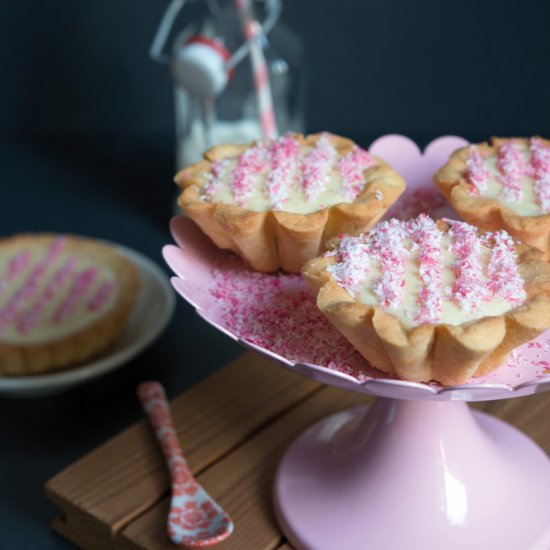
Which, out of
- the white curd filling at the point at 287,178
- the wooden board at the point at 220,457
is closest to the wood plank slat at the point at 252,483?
the wooden board at the point at 220,457

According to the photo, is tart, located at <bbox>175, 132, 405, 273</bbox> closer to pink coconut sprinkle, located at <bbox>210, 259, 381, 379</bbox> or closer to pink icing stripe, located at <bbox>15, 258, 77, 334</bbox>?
pink coconut sprinkle, located at <bbox>210, 259, 381, 379</bbox>

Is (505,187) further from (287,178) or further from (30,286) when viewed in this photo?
(30,286)

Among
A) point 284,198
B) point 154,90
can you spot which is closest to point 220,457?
point 284,198

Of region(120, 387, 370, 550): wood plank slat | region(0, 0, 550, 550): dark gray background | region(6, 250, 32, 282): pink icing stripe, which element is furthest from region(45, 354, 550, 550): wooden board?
region(0, 0, 550, 550): dark gray background

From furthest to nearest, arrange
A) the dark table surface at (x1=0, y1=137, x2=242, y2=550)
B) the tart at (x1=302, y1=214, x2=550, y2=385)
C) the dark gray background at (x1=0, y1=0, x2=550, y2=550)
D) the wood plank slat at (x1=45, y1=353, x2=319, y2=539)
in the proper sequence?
the dark gray background at (x1=0, y1=0, x2=550, y2=550), the dark table surface at (x1=0, y1=137, x2=242, y2=550), the wood plank slat at (x1=45, y1=353, x2=319, y2=539), the tart at (x1=302, y1=214, x2=550, y2=385)

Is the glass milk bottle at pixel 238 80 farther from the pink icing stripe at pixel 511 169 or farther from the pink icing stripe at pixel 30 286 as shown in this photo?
the pink icing stripe at pixel 511 169
